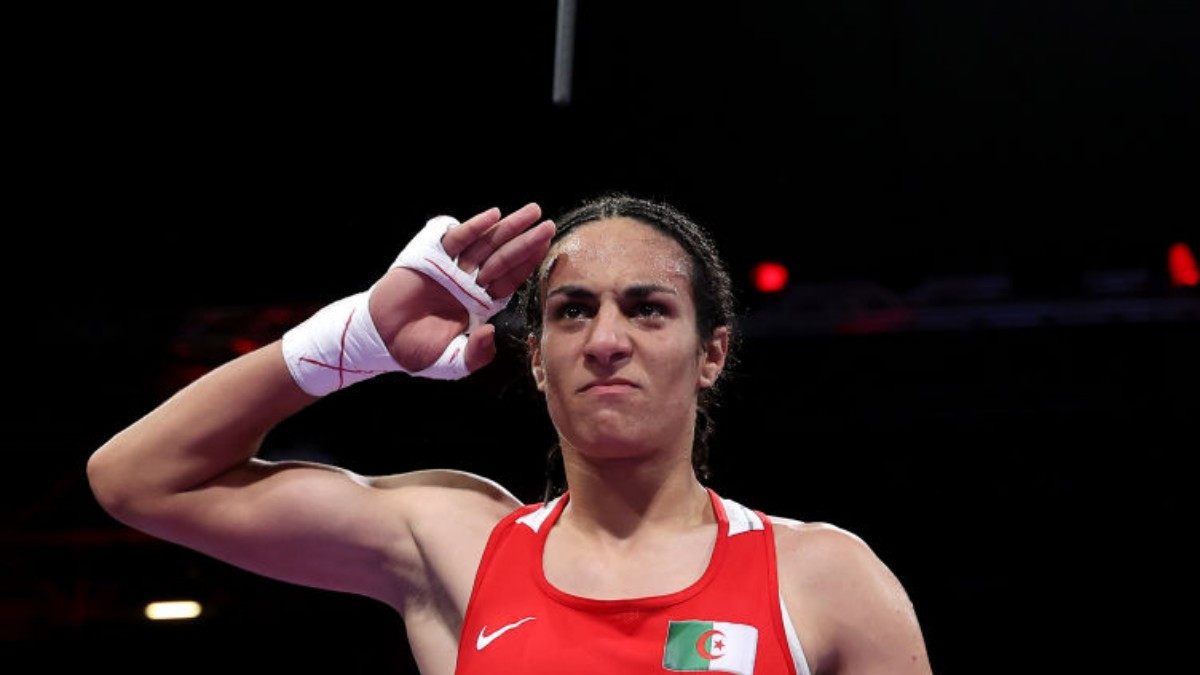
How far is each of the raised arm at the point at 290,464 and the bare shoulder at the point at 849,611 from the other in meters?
0.55

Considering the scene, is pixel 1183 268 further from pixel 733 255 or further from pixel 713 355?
pixel 713 355

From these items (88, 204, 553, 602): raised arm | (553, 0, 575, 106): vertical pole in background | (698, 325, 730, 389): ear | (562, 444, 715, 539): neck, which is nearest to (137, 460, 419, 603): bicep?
(88, 204, 553, 602): raised arm

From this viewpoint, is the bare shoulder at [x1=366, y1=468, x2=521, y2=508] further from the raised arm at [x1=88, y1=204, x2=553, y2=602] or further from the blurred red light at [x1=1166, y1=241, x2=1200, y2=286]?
the blurred red light at [x1=1166, y1=241, x2=1200, y2=286]

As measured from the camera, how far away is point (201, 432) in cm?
185

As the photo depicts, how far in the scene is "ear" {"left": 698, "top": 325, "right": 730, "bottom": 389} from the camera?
1.96 meters

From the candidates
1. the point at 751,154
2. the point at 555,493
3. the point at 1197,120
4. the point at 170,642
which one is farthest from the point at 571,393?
the point at 1197,120

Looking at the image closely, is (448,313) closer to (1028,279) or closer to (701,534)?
(701,534)

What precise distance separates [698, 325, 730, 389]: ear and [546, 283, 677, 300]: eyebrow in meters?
0.13

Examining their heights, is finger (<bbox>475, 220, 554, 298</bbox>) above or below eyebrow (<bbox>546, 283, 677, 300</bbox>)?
above

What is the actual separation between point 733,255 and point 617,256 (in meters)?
3.01

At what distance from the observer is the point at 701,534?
1.88m

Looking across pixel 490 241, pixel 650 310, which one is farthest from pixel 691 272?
pixel 490 241

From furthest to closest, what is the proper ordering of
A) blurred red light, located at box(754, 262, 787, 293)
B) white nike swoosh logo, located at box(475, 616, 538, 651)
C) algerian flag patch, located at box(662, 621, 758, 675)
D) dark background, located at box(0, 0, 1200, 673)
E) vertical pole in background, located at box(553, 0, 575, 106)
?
blurred red light, located at box(754, 262, 787, 293)
dark background, located at box(0, 0, 1200, 673)
vertical pole in background, located at box(553, 0, 575, 106)
white nike swoosh logo, located at box(475, 616, 538, 651)
algerian flag patch, located at box(662, 621, 758, 675)

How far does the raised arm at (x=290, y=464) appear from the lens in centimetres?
180
